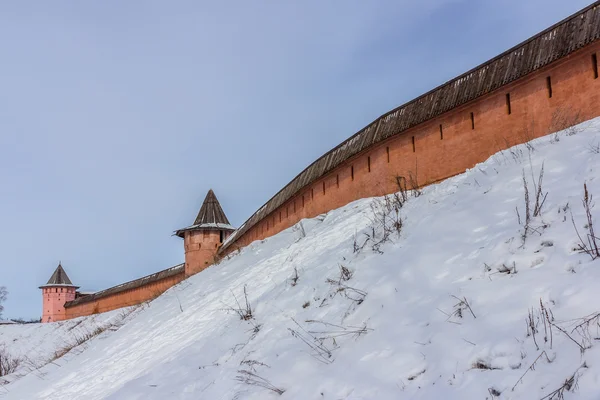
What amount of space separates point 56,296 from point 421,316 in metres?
42.6

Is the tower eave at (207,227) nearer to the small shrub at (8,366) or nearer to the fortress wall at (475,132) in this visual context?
the small shrub at (8,366)

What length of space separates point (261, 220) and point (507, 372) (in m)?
12.5

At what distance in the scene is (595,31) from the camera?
564 centimetres

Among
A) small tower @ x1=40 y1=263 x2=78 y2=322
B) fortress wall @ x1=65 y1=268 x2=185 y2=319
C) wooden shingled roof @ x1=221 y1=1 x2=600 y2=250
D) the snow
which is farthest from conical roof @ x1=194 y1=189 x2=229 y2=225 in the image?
small tower @ x1=40 y1=263 x2=78 y2=322

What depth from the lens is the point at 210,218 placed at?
20.6 meters

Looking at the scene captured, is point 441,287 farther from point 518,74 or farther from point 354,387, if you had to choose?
point 518,74

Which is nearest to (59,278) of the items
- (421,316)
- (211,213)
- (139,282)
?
(139,282)

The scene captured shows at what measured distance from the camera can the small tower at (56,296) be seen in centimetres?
3806

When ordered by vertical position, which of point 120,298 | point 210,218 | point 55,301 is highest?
point 210,218

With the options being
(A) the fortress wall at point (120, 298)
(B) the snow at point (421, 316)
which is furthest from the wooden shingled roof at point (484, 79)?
(A) the fortress wall at point (120, 298)

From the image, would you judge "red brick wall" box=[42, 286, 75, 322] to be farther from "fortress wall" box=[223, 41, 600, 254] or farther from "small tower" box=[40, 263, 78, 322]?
"fortress wall" box=[223, 41, 600, 254]

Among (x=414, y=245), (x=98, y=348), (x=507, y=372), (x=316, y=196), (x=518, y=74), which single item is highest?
(x=518, y=74)

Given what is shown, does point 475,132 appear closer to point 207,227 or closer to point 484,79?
point 484,79

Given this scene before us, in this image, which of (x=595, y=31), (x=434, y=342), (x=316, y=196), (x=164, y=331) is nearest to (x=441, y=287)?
(x=434, y=342)
